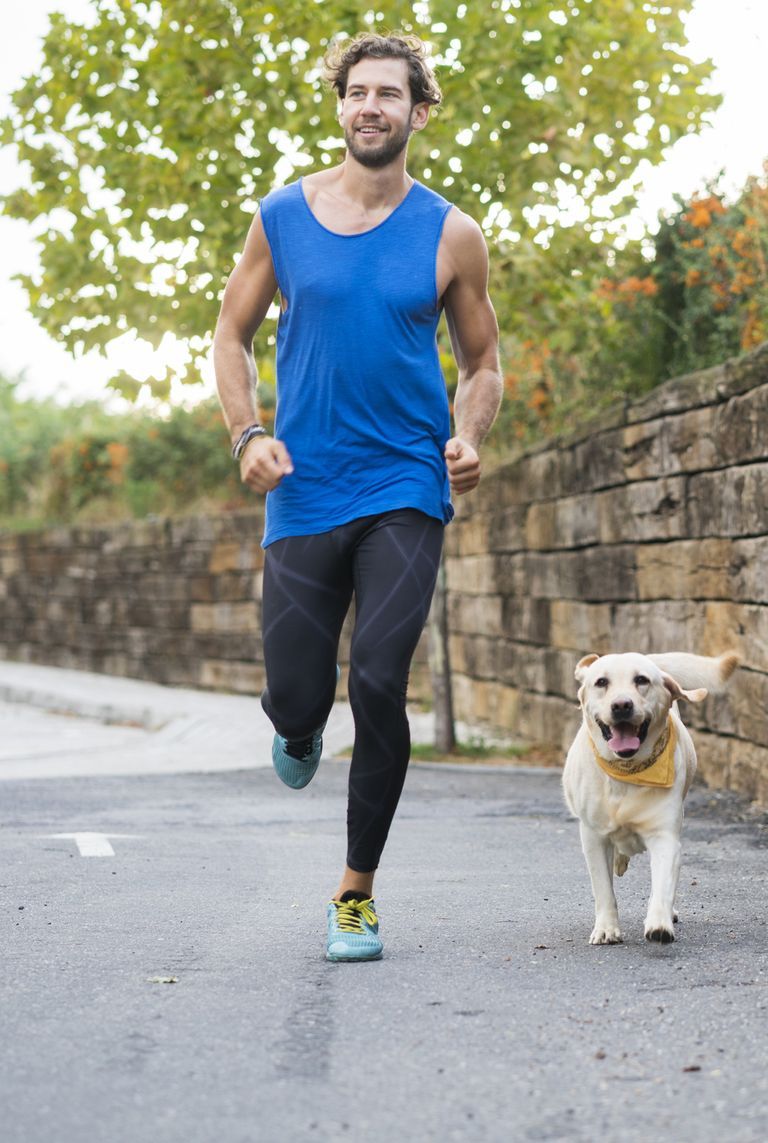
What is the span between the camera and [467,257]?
14.4 ft

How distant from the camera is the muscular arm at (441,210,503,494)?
→ 172 inches

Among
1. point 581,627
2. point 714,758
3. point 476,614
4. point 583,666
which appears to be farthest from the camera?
point 476,614

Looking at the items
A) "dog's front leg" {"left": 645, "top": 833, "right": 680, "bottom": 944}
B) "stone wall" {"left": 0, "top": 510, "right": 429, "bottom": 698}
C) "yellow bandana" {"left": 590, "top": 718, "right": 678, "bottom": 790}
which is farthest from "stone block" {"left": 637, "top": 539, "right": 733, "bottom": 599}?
"stone wall" {"left": 0, "top": 510, "right": 429, "bottom": 698}

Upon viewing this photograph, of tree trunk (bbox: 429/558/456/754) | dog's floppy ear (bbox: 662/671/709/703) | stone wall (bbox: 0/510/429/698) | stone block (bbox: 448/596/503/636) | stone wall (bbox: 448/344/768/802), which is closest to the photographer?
dog's floppy ear (bbox: 662/671/709/703)

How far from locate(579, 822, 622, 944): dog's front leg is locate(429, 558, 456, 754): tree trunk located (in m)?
6.32

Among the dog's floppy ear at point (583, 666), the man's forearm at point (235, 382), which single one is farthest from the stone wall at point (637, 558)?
the man's forearm at point (235, 382)

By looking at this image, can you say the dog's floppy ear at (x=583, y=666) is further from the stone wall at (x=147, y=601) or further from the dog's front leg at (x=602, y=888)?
the stone wall at (x=147, y=601)

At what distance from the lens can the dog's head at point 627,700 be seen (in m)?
4.66

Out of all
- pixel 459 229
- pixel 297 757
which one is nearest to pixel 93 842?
pixel 297 757

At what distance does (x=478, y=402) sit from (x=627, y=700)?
89 centimetres

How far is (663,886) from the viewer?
4.49 m

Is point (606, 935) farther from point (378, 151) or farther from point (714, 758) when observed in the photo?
point (714, 758)

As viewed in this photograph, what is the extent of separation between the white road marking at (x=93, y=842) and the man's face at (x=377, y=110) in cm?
305

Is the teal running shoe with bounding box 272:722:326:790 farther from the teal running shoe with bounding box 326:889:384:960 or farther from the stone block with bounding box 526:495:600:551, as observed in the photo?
the stone block with bounding box 526:495:600:551
